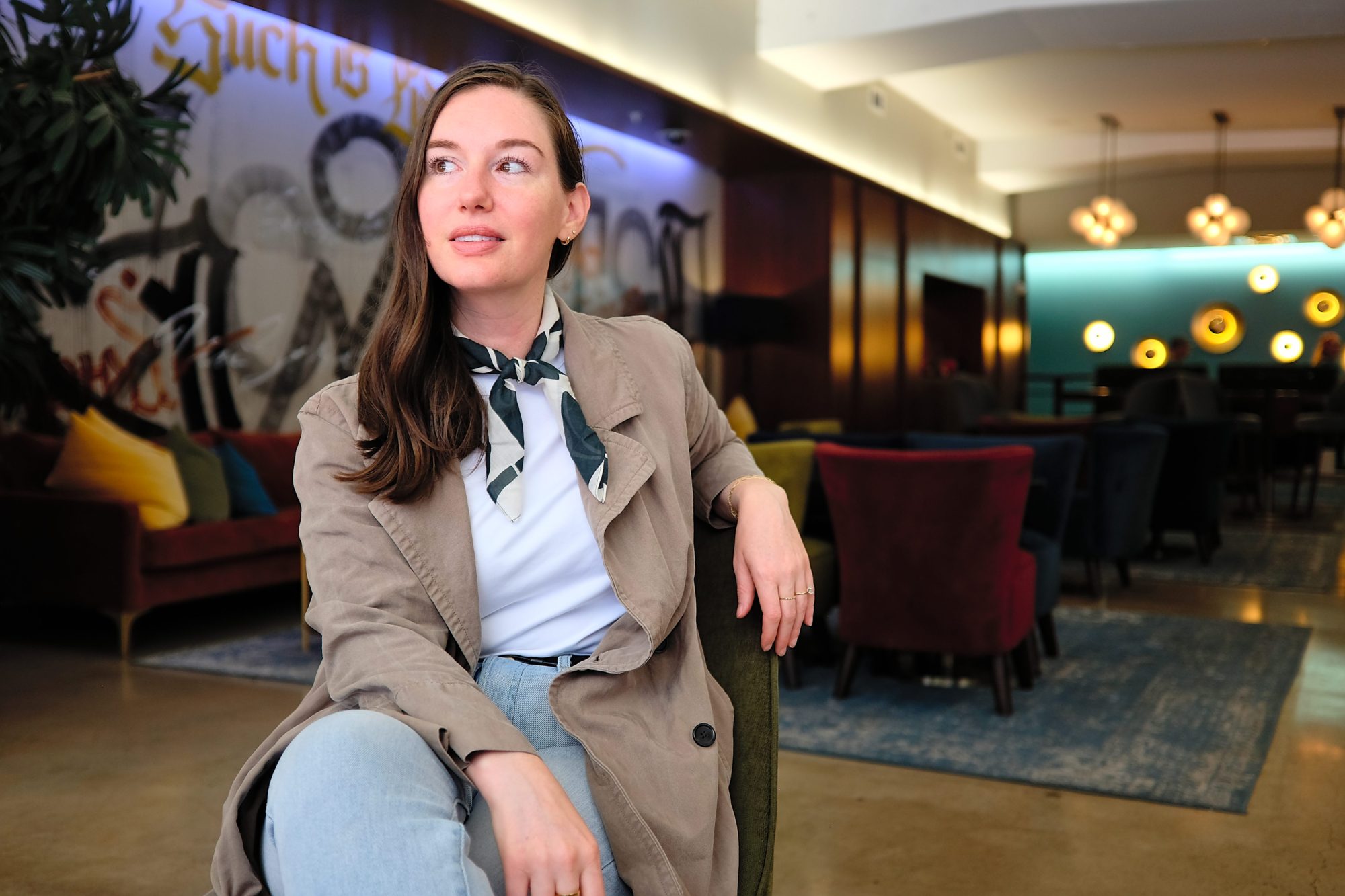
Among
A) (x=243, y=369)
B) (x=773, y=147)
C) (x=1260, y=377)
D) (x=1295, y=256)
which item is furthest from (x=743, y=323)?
(x=1295, y=256)

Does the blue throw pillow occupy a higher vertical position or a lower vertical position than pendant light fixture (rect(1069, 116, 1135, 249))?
lower

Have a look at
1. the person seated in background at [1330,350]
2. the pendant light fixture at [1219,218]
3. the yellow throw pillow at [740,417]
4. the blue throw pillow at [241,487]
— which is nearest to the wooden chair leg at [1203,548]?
the yellow throw pillow at [740,417]

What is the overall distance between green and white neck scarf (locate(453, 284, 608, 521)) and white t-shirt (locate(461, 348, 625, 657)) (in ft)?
0.06

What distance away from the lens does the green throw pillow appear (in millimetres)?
4883

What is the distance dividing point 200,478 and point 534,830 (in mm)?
4282

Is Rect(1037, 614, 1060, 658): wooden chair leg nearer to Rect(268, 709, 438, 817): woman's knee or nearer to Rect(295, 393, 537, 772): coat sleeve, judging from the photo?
Rect(295, 393, 537, 772): coat sleeve

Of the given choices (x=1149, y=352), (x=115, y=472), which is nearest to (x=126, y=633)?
(x=115, y=472)

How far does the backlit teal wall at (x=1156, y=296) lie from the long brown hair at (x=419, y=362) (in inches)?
604

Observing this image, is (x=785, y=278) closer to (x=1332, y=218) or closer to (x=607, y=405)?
(x=1332, y=218)

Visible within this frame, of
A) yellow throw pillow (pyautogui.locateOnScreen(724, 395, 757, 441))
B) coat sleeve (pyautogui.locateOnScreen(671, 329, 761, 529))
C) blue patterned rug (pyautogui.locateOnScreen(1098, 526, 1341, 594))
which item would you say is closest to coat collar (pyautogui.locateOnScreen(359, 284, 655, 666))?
coat sleeve (pyautogui.locateOnScreen(671, 329, 761, 529))

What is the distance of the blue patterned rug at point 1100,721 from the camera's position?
306cm

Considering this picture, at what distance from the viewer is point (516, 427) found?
1310mm

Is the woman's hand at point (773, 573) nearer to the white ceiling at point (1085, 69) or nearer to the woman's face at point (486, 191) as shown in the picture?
the woman's face at point (486, 191)

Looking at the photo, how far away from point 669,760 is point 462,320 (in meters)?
0.56
